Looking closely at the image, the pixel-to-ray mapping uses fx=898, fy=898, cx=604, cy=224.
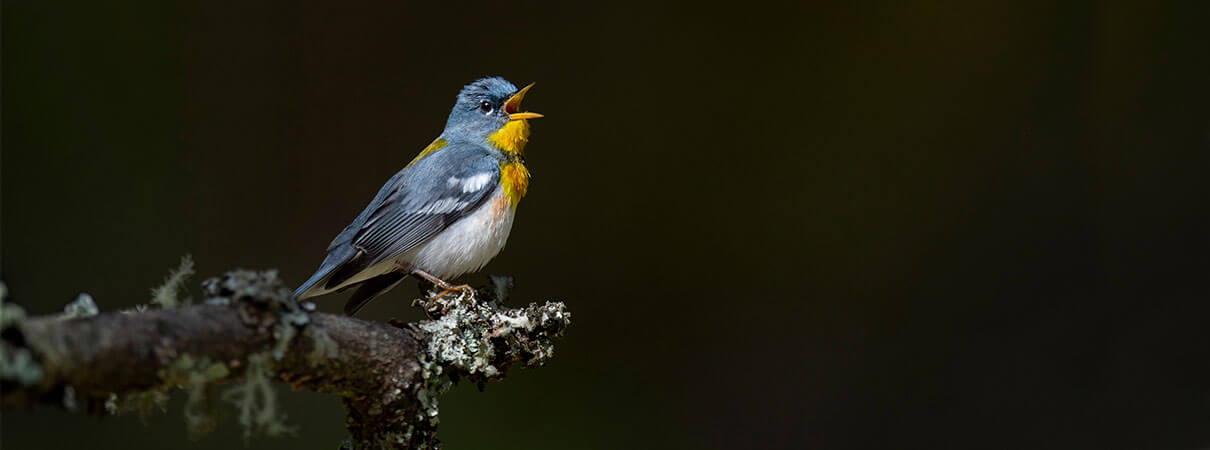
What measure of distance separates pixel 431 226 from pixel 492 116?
449mm

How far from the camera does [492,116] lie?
7.97 feet

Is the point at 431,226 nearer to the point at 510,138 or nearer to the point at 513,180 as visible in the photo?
the point at 513,180

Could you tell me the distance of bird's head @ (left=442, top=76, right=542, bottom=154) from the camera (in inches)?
93.9

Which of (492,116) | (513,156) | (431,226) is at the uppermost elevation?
(492,116)

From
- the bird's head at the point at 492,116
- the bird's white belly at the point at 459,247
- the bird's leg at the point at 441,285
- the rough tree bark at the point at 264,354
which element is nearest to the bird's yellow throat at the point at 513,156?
the bird's head at the point at 492,116

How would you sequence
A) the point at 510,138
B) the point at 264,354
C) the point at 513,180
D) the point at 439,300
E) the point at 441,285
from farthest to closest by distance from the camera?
the point at 510,138
the point at 513,180
the point at 441,285
the point at 439,300
the point at 264,354

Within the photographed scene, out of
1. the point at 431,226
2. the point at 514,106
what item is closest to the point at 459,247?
the point at 431,226

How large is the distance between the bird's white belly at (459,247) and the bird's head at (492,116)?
272mm

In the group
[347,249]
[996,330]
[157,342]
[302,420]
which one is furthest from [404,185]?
[996,330]

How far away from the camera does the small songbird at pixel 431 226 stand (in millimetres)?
2012

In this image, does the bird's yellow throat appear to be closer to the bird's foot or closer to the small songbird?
the small songbird

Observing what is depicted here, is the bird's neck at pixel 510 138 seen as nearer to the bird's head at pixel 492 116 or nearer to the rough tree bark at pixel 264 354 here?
the bird's head at pixel 492 116

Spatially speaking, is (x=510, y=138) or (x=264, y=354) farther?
(x=510, y=138)

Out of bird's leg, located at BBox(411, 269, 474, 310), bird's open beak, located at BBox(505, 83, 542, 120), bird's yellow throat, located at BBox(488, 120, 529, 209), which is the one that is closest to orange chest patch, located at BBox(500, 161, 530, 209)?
bird's yellow throat, located at BBox(488, 120, 529, 209)
